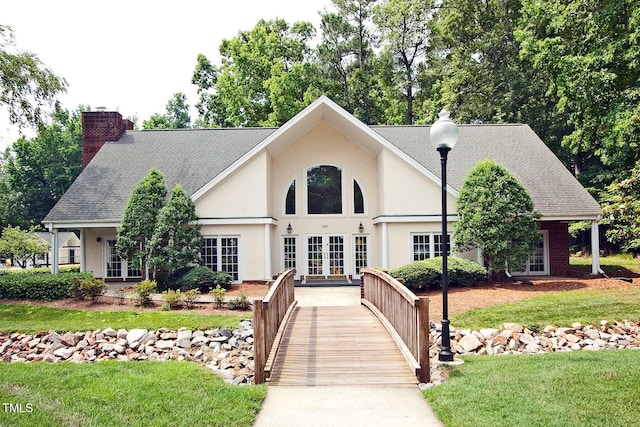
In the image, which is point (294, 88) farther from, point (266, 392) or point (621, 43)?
point (266, 392)

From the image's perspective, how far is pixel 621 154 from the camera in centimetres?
1608

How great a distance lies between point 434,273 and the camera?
1486 cm

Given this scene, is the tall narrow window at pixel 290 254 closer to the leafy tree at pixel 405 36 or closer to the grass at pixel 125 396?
the grass at pixel 125 396

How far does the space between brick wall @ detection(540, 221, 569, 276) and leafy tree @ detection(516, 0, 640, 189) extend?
319 centimetres

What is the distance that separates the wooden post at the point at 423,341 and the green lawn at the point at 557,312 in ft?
15.0

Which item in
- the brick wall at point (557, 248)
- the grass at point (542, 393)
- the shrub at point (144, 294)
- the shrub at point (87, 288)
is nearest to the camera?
the grass at point (542, 393)

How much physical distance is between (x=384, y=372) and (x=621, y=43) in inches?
556

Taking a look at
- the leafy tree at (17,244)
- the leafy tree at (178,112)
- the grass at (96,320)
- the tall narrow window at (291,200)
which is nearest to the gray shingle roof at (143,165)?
the tall narrow window at (291,200)

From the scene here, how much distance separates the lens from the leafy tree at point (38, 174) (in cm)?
4834

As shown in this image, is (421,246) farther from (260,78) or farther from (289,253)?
(260,78)

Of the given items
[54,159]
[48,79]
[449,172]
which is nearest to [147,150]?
[48,79]

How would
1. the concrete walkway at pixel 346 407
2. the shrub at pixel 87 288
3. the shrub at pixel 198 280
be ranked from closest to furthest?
the concrete walkway at pixel 346 407 → the shrub at pixel 87 288 → the shrub at pixel 198 280

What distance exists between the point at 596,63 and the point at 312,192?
11.1m

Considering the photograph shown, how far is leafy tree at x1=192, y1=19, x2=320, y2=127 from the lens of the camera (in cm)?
3356
